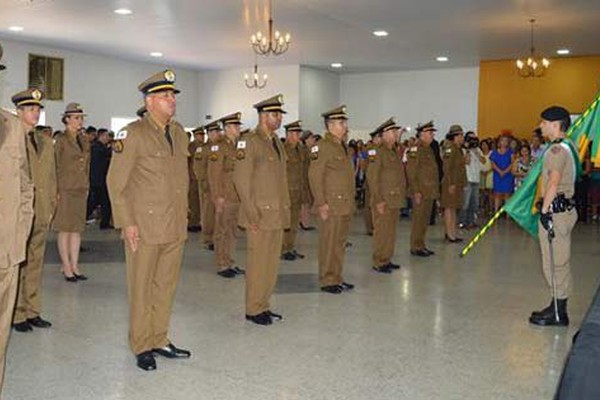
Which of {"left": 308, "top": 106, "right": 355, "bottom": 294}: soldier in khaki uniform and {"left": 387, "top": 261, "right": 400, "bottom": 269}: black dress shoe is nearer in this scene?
{"left": 308, "top": 106, "right": 355, "bottom": 294}: soldier in khaki uniform

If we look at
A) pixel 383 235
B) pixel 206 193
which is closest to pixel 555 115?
pixel 383 235

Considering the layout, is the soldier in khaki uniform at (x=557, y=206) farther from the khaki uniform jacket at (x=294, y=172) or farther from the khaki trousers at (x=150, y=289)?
the khaki uniform jacket at (x=294, y=172)

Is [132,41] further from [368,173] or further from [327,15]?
[368,173]

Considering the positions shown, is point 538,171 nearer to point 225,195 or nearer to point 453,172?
point 225,195

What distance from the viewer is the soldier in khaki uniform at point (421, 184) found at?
326 inches

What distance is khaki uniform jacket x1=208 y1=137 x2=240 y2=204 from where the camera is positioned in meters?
7.14

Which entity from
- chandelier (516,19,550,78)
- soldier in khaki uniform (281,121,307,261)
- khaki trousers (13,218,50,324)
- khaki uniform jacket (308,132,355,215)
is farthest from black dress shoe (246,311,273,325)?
chandelier (516,19,550,78)

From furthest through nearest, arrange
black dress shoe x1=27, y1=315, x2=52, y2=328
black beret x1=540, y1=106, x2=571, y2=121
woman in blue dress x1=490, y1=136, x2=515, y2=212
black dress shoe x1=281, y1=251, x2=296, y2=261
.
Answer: woman in blue dress x1=490, y1=136, x2=515, y2=212
black dress shoe x1=281, y1=251, x2=296, y2=261
black beret x1=540, y1=106, x2=571, y2=121
black dress shoe x1=27, y1=315, x2=52, y2=328

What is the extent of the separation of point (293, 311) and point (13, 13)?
852 cm

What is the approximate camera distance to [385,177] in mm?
7219

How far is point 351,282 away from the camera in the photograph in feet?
21.6

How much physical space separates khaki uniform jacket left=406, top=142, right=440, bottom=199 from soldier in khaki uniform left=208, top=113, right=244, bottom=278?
2.25m

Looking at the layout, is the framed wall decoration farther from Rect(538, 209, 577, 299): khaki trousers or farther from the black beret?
Rect(538, 209, 577, 299): khaki trousers

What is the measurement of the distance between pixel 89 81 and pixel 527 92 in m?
10.1
